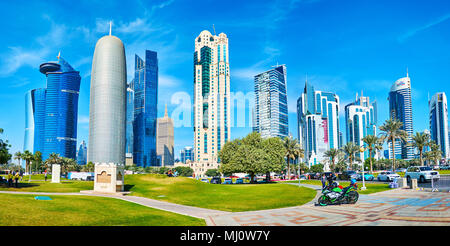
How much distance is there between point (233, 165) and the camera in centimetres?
7100

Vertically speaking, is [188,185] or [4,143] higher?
[4,143]

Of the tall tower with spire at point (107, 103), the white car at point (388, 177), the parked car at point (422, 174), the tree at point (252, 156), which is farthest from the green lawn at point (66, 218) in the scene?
the tree at point (252, 156)

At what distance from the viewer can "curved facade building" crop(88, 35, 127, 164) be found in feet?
198

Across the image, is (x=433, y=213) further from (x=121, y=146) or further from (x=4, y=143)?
(x=121, y=146)

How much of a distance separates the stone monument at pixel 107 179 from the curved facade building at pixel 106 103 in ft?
53.8

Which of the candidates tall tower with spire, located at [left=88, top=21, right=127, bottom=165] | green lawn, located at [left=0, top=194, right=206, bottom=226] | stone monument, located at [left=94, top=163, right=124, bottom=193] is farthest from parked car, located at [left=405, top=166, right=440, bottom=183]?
tall tower with spire, located at [left=88, top=21, right=127, bottom=165]

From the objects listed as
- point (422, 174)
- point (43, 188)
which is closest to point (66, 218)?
point (43, 188)

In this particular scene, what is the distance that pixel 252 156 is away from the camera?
69.2 meters

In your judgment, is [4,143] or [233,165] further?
[233,165]

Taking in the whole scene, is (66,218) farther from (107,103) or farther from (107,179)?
(107,103)

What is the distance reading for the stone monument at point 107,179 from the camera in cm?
4406

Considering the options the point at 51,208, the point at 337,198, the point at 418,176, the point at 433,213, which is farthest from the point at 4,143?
the point at 418,176
